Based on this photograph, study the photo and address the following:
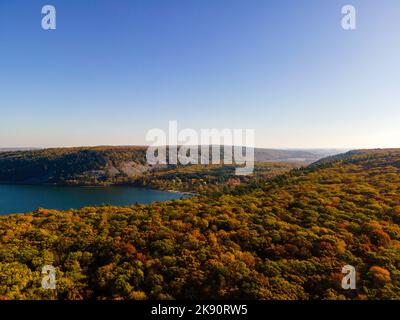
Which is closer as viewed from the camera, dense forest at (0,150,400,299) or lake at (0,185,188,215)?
dense forest at (0,150,400,299)

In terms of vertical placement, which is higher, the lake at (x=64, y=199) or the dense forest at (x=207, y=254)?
the dense forest at (x=207, y=254)

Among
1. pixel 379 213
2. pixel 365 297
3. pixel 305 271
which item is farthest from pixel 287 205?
pixel 365 297

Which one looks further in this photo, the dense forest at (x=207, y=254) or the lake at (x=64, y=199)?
the lake at (x=64, y=199)

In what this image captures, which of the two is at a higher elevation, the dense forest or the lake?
the dense forest

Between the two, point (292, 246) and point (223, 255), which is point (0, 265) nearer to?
point (223, 255)

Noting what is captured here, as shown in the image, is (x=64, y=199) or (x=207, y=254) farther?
(x=64, y=199)

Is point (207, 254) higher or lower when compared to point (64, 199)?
higher
